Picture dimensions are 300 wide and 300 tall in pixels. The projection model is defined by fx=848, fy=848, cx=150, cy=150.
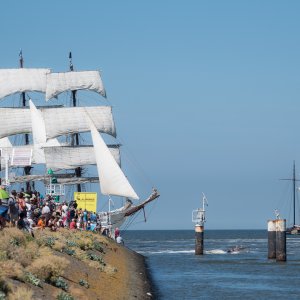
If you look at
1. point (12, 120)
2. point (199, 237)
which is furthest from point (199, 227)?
point (12, 120)

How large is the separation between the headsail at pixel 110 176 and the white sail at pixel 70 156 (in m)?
17.5

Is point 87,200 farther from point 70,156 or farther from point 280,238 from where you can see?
point 70,156

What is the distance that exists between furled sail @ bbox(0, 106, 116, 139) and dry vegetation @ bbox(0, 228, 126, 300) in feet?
187

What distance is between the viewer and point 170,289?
38906 mm

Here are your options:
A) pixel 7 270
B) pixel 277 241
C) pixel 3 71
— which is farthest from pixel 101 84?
pixel 7 270

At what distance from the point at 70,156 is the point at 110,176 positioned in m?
20.0

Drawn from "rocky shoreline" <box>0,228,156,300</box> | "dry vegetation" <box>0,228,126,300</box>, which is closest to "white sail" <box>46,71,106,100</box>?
"rocky shoreline" <box>0,228,156,300</box>

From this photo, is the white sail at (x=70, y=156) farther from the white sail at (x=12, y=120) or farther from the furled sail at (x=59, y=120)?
the white sail at (x=12, y=120)

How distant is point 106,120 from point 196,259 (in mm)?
30423

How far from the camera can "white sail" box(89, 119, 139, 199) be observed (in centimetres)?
7050

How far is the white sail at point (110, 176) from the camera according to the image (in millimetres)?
70500

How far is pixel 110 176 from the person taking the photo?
233 ft

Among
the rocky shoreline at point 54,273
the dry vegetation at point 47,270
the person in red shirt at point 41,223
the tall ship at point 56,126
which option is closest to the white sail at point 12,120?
the tall ship at point 56,126

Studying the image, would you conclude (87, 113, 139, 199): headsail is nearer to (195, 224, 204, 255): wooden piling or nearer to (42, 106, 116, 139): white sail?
(195, 224, 204, 255): wooden piling
